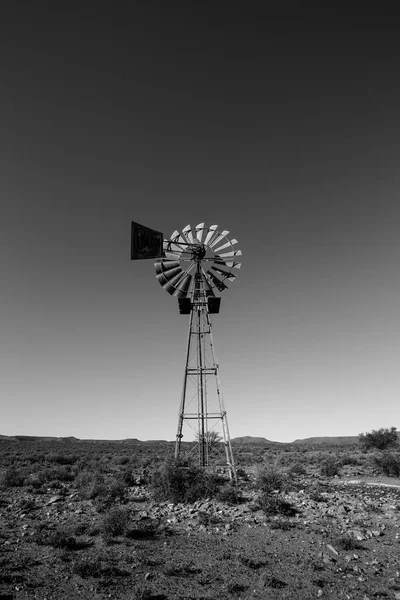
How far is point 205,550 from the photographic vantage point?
31.1ft

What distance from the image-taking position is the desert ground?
743cm

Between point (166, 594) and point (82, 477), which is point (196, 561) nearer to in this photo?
point (166, 594)

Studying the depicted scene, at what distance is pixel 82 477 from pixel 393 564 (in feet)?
51.7

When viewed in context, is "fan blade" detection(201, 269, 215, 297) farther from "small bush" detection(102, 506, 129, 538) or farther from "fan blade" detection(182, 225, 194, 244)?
"small bush" detection(102, 506, 129, 538)

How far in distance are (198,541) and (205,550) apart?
819 mm

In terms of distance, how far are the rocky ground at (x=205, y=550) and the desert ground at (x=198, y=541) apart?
1.1 inches

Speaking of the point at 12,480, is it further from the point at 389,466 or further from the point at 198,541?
the point at 389,466

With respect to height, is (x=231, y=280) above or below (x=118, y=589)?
above

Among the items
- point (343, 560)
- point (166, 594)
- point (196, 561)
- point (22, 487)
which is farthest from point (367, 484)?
point (22, 487)

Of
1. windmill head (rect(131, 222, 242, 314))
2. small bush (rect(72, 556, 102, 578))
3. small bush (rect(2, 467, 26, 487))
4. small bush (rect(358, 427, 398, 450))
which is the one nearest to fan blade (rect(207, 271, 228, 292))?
windmill head (rect(131, 222, 242, 314))

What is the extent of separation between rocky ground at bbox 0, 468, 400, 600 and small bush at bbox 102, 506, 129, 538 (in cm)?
3

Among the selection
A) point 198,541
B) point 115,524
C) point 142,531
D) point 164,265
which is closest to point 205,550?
point 198,541

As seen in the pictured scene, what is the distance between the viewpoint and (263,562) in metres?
8.60

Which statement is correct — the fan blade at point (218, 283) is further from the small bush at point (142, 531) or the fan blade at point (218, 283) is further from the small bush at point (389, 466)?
the small bush at point (389, 466)
